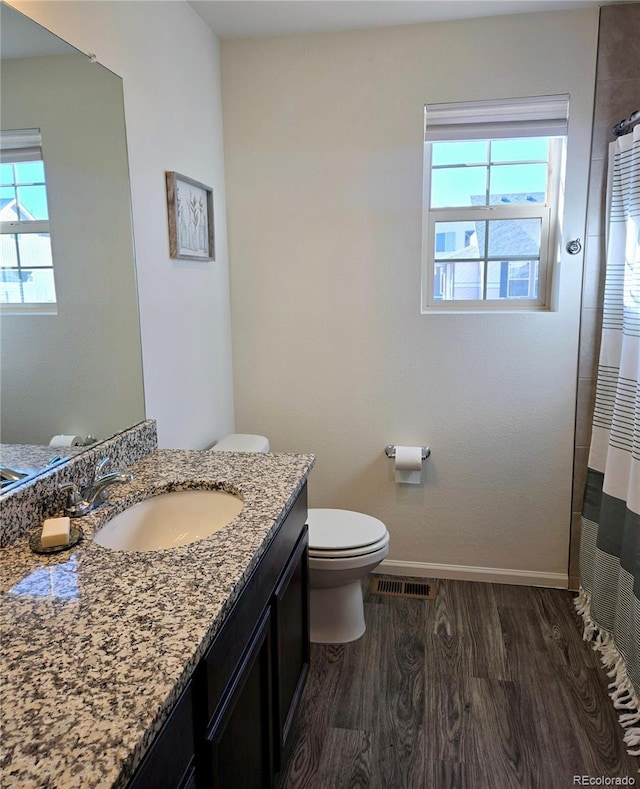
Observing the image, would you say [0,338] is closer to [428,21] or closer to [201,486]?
[201,486]

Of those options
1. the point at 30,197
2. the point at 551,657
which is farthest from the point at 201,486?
the point at 551,657

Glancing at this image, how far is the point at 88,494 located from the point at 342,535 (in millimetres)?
1071

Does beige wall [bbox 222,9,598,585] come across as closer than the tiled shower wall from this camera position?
No

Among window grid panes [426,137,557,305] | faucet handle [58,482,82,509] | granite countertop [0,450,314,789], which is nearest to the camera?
granite countertop [0,450,314,789]

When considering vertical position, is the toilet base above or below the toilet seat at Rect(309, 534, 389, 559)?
below

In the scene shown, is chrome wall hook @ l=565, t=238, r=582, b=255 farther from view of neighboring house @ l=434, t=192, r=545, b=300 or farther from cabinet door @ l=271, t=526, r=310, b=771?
cabinet door @ l=271, t=526, r=310, b=771

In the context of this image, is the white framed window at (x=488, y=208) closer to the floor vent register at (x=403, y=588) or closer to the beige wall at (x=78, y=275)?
the floor vent register at (x=403, y=588)

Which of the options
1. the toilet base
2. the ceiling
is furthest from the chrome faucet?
the ceiling

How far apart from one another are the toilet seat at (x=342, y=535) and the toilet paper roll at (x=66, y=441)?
941mm

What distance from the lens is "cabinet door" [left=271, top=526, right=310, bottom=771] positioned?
4.83 feet

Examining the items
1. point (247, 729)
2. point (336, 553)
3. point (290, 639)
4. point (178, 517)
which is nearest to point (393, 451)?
point (336, 553)

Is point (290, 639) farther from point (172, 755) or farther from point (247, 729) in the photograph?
point (172, 755)

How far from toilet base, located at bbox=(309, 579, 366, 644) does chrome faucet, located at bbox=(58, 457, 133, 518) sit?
106 cm

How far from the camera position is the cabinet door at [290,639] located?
1.47m
